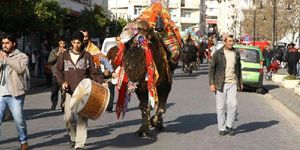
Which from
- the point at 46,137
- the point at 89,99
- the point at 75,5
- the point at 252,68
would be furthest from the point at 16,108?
the point at 75,5

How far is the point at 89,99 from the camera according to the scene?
914cm

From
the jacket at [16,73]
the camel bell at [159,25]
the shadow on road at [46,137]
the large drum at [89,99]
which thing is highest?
the camel bell at [159,25]

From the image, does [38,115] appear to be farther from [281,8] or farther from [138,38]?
[281,8]

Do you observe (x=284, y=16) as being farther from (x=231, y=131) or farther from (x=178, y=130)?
(x=231, y=131)

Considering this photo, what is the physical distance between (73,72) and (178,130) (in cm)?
330

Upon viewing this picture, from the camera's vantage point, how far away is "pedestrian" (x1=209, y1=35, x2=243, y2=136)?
1185 centimetres

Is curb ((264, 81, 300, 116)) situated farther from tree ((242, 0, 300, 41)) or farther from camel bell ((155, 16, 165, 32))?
tree ((242, 0, 300, 41))

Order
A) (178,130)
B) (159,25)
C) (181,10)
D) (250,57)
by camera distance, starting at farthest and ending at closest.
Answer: (181,10)
(250,57)
(178,130)
(159,25)

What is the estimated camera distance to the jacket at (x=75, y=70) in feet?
32.2

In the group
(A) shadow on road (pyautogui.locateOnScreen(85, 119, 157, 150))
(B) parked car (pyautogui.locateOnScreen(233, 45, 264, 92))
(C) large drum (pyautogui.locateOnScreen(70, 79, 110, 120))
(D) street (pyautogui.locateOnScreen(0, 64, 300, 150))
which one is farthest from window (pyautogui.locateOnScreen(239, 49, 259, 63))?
(C) large drum (pyautogui.locateOnScreen(70, 79, 110, 120))

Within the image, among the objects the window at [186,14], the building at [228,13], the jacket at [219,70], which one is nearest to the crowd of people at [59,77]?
the jacket at [219,70]

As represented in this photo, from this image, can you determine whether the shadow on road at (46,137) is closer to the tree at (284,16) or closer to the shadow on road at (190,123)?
Result: the shadow on road at (190,123)

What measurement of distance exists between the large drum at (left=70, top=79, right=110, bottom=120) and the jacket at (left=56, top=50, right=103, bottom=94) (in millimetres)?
409

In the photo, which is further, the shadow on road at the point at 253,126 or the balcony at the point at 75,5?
the balcony at the point at 75,5
